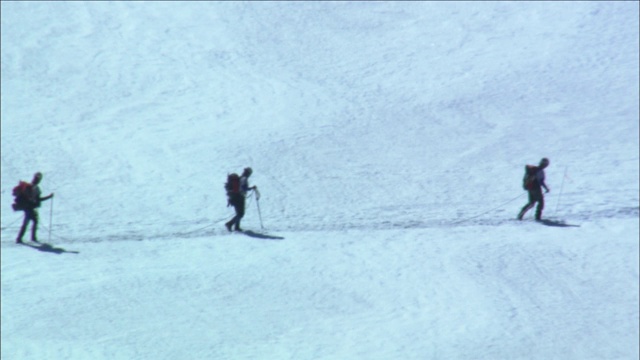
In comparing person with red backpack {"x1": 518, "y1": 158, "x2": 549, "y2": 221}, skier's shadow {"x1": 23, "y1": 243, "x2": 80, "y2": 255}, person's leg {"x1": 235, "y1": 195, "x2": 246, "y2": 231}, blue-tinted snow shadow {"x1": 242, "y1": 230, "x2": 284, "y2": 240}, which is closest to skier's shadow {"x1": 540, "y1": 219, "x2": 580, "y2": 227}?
person with red backpack {"x1": 518, "y1": 158, "x2": 549, "y2": 221}

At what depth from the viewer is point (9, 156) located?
80.6 ft

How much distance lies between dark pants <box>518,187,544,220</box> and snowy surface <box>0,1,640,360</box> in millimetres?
225

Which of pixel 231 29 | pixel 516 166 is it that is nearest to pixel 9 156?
pixel 231 29

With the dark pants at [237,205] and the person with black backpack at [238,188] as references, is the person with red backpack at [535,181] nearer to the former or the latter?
the person with black backpack at [238,188]

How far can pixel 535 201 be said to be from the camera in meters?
18.7

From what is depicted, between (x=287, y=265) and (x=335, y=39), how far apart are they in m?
13.7

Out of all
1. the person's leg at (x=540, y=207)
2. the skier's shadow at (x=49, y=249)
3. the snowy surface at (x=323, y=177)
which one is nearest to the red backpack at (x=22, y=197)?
the snowy surface at (x=323, y=177)

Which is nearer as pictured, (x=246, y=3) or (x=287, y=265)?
(x=287, y=265)

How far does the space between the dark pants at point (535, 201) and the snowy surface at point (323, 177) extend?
22 centimetres

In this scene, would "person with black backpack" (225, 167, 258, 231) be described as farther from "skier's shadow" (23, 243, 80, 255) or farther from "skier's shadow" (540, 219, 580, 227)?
"skier's shadow" (540, 219, 580, 227)

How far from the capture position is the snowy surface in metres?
15.1

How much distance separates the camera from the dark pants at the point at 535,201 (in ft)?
60.2

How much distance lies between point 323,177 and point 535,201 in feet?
17.7

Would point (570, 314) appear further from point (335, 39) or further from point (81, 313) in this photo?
point (335, 39)
